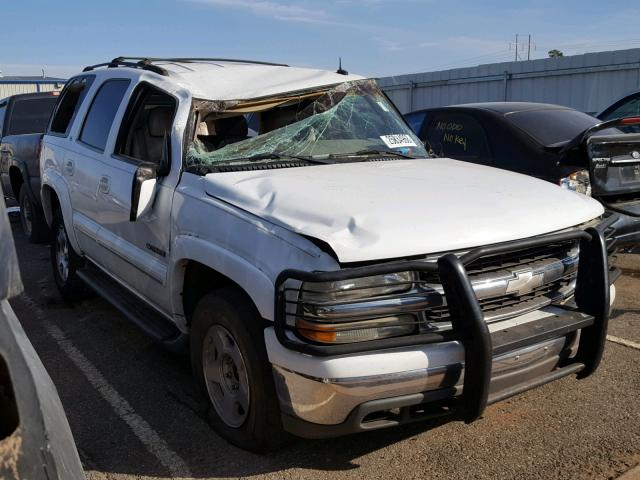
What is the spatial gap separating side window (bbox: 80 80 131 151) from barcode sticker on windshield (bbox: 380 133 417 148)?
187 centimetres

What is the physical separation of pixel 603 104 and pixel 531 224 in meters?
15.6

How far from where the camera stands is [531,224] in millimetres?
3123

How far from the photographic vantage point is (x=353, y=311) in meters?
2.72

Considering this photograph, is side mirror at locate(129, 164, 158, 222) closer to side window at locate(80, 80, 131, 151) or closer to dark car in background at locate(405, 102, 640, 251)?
side window at locate(80, 80, 131, 151)

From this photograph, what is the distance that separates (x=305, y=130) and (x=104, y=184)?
4.82 feet

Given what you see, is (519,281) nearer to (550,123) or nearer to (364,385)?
(364,385)

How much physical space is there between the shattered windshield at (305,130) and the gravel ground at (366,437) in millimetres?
1487

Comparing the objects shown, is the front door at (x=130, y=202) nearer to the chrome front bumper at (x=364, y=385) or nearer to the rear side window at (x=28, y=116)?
the chrome front bumper at (x=364, y=385)

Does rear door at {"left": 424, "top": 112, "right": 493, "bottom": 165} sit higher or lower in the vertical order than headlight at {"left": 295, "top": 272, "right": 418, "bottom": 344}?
higher

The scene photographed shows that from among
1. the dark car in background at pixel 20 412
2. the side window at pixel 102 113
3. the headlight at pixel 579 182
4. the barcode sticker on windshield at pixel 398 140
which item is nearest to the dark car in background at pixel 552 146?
the headlight at pixel 579 182

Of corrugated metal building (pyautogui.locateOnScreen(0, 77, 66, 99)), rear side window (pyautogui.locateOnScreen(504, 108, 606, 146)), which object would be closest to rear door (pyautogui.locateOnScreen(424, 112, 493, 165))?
rear side window (pyautogui.locateOnScreen(504, 108, 606, 146))

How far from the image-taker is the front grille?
295cm

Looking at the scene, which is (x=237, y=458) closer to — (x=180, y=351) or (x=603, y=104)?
(x=180, y=351)

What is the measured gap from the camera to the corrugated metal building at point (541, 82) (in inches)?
662
